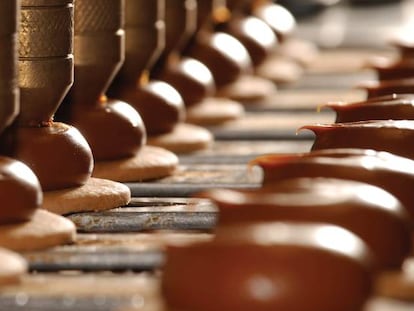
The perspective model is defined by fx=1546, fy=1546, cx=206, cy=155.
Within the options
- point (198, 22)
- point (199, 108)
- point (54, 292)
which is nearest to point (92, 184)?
point (54, 292)

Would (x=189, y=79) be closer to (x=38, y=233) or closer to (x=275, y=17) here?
(x=38, y=233)

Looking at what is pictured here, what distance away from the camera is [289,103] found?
247cm

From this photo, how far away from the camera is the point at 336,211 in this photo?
3.79 feet

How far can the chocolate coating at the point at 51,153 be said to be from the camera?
146cm

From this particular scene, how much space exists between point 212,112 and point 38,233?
0.95 m

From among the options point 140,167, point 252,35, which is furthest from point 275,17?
point 140,167

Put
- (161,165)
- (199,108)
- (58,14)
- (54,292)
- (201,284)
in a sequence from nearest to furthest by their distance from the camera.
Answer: (201,284) < (54,292) < (58,14) < (161,165) < (199,108)

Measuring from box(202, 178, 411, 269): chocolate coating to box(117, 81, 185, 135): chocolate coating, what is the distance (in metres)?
0.66

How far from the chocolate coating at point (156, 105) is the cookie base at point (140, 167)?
0.33 ft

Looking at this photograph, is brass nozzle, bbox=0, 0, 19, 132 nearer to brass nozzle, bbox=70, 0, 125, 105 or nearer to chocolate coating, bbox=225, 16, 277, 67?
brass nozzle, bbox=70, 0, 125, 105

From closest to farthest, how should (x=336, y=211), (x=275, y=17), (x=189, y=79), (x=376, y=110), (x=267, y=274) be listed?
(x=267, y=274), (x=336, y=211), (x=376, y=110), (x=189, y=79), (x=275, y=17)

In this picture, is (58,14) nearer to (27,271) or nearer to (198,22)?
(27,271)

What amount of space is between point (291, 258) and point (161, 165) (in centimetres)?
70

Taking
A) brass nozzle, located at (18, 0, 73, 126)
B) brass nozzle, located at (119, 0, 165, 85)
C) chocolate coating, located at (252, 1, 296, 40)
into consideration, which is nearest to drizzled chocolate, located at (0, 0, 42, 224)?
brass nozzle, located at (18, 0, 73, 126)
